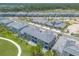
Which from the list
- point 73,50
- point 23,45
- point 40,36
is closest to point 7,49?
point 23,45

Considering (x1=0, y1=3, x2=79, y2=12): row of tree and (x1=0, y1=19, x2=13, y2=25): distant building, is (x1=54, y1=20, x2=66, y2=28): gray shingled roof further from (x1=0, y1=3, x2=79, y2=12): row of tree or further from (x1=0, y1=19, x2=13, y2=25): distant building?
(x1=0, y1=19, x2=13, y2=25): distant building

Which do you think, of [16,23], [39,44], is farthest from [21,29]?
[39,44]

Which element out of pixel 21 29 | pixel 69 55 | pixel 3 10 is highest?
pixel 3 10

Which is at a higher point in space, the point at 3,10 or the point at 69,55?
the point at 3,10

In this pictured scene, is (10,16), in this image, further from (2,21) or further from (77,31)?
(77,31)

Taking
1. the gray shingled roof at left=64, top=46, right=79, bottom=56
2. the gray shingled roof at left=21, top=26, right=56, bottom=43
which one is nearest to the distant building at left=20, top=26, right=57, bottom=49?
the gray shingled roof at left=21, top=26, right=56, bottom=43

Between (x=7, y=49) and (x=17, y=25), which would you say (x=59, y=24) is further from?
(x=7, y=49)
